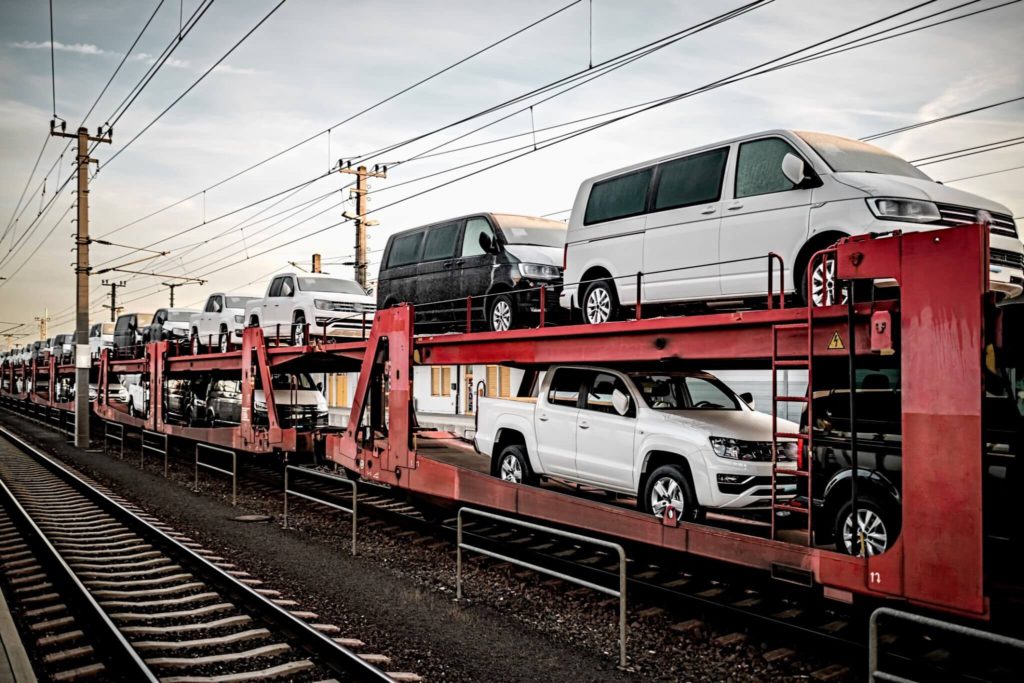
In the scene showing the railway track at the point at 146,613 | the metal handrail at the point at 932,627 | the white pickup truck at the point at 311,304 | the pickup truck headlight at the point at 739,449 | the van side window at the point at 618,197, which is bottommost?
the railway track at the point at 146,613

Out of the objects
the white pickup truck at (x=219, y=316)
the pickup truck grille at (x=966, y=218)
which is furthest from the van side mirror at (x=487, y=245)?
the white pickup truck at (x=219, y=316)

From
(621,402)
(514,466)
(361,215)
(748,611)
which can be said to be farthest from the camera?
(361,215)

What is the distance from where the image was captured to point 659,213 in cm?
862

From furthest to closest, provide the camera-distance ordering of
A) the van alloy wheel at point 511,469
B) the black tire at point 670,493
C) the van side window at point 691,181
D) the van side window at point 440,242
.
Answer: the van side window at point 440,242 < the van alloy wheel at point 511,469 < the van side window at point 691,181 < the black tire at point 670,493

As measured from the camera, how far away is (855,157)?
759 cm

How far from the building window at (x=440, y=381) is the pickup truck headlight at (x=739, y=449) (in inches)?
1269

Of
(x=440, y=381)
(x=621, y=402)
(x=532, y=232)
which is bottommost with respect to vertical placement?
(x=440, y=381)

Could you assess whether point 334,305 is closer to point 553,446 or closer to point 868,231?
point 553,446

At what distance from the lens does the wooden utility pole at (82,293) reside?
24.2 metres

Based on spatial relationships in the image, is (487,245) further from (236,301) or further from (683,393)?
(236,301)

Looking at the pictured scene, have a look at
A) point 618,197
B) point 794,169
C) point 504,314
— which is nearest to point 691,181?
point 618,197

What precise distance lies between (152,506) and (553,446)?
8503mm

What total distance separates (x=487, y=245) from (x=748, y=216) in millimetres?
4808

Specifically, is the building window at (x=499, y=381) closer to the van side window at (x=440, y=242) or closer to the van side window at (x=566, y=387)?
the van side window at (x=440, y=242)
